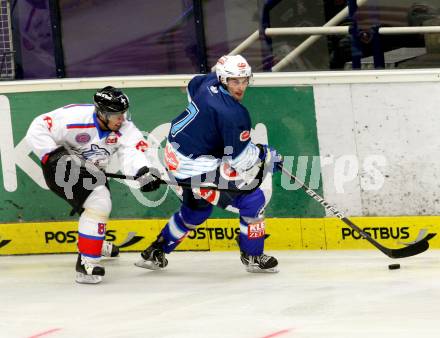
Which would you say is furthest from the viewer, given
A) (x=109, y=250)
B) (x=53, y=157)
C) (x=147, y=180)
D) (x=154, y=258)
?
(x=109, y=250)

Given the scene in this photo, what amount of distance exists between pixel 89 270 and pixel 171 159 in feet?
2.65

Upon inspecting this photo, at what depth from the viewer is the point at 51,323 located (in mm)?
6168

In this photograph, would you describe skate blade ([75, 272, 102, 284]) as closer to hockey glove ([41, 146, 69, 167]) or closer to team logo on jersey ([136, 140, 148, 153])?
hockey glove ([41, 146, 69, 167])

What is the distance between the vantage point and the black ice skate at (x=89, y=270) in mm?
7136

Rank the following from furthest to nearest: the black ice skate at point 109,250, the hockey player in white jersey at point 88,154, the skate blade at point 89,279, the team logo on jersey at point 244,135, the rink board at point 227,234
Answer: the black ice skate at point 109,250
the rink board at point 227,234
the skate blade at point 89,279
the hockey player in white jersey at point 88,154
the team logo on jersey at point 244,135

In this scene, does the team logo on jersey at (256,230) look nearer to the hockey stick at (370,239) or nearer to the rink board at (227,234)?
the hockey stick at (370,239)

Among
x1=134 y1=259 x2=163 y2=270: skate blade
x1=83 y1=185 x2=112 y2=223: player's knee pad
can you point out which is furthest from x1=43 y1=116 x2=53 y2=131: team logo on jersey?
x1=134 y1=259 x2=163 y2=270: skate blade

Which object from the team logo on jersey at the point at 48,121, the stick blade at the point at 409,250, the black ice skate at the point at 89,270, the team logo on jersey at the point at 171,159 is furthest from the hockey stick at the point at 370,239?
the team logo on jersey at the point at 48,121

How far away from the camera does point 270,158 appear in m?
7.12

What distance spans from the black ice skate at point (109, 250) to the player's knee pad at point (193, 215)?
0.76m

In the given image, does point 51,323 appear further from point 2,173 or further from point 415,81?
point 415,81

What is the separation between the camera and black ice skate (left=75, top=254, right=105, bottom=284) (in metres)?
7.14

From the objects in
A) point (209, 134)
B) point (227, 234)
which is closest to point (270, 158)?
point (209, 134)

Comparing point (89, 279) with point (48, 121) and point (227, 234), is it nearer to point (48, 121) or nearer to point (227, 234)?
point (48, 121)
